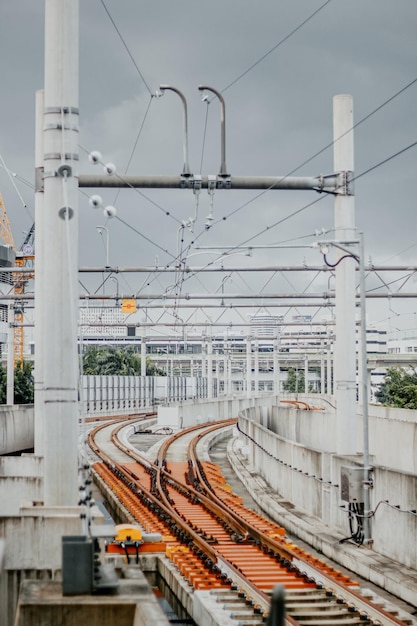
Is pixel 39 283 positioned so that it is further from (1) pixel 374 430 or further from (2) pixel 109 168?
(1) pixel 374 430

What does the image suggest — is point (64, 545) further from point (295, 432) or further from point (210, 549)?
point (295, 432)

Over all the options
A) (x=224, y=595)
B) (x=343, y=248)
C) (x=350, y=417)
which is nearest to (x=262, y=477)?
(x=350, y=417)

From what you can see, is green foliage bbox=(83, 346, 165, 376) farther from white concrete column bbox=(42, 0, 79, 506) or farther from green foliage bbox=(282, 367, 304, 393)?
white concrete column bbox=(42, 0, 79, 506)

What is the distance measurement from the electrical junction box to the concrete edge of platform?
3.36 ft

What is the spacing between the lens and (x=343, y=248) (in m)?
21.7

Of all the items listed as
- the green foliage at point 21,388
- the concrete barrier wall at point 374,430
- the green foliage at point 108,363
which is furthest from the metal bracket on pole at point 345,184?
the green foliage at point 108,363

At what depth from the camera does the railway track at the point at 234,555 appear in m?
14.5

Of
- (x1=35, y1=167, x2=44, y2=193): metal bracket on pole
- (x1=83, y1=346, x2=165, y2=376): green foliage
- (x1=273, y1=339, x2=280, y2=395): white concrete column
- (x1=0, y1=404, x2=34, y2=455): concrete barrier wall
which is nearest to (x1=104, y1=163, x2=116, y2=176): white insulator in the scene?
(x1=35, y1=167, x2=44, y2=193): metal bracket on pole

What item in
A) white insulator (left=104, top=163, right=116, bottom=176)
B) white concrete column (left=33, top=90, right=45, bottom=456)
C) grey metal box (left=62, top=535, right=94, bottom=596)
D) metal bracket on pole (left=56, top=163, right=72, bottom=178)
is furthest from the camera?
white concrete column (left=33, top=90, right=45, bottom=456)

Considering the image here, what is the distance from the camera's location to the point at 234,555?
62.1 ft

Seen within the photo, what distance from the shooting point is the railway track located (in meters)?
14.5

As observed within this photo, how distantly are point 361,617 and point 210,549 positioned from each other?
4.95 metres

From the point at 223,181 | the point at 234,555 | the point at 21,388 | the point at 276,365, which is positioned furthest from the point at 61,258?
the point at 276,365

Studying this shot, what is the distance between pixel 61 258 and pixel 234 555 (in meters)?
7.51
